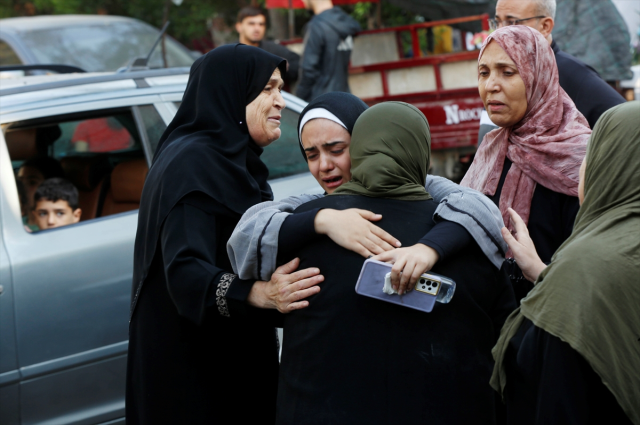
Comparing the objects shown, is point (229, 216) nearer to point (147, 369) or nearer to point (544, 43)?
point (147, 369)

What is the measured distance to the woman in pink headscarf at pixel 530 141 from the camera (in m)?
2.38

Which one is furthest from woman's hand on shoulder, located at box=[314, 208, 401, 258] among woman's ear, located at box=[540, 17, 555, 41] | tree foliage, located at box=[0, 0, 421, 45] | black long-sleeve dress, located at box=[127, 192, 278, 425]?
tree foliage, located at box=[0, 0, 421, 45]

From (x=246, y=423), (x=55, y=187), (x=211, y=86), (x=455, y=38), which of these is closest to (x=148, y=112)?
(x=55, y=187)

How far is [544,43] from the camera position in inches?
101

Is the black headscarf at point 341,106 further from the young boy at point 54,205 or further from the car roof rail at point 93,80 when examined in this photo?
the young boy at point 54,205

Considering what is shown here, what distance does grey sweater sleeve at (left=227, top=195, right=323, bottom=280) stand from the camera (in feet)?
5.78

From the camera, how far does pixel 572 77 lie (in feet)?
10.4

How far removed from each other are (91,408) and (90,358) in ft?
0.79

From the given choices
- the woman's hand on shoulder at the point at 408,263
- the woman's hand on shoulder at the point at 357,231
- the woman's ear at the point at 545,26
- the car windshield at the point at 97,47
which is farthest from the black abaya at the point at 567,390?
the car windshield at the point at 97,47

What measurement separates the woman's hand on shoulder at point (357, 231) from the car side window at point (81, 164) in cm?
231

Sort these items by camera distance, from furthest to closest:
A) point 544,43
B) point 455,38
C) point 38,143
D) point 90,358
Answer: point 455,38 → point 38,143 → point 90,358 → point 544,43

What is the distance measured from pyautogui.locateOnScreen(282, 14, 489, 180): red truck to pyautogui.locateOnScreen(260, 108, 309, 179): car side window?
2.68m

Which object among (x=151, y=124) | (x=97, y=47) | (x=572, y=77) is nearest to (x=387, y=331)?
(x=572, y=77)

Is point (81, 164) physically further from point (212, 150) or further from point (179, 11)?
point (179, 11)
